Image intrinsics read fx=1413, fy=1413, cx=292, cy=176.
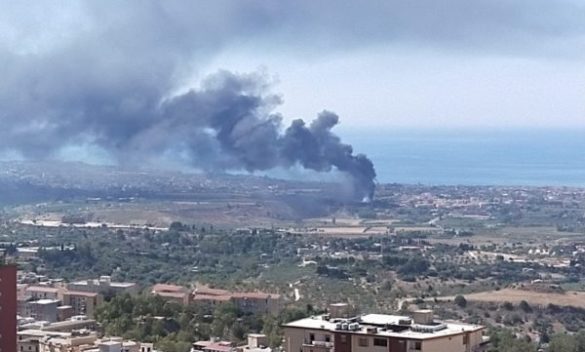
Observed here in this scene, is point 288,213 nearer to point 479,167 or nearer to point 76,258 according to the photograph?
point 76,258

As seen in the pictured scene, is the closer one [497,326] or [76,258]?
[497,326]

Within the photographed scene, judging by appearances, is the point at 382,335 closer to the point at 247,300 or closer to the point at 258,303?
the point at 258,303

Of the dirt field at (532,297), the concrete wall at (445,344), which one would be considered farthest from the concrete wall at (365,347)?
the dirt field at (532,297)

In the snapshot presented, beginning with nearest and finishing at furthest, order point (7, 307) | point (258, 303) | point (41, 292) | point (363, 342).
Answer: point (363, 342)
point (7, 307)
point (258, 303)
point (41, 292)

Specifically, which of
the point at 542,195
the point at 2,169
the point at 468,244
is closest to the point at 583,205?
the point at 542,195

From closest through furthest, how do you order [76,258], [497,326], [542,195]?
[497,326], [76,258], [542,195]

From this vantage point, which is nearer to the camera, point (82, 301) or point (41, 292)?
point (82, 301)

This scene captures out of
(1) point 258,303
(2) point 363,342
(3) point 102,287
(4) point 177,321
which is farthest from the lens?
(3) point 102,287

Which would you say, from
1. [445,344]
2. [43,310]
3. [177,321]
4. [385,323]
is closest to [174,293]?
[43,310]
